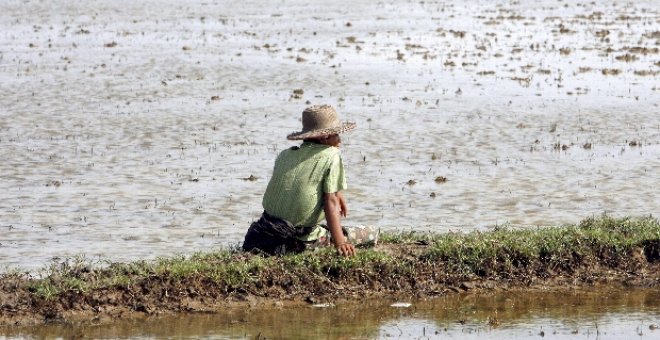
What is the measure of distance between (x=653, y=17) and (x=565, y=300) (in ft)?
102

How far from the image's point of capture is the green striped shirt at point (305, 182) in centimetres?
959

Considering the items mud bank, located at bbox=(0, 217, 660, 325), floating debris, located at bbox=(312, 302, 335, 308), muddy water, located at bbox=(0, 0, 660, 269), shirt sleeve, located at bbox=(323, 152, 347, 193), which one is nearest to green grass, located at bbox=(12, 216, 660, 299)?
mud bank, located at bbox=(0, 217, 660, 325)

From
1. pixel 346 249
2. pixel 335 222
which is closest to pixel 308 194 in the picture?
pixel 335 222

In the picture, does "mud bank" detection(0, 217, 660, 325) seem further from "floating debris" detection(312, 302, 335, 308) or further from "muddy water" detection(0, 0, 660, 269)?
"muddy water" detection(0, 0, 660, 269)

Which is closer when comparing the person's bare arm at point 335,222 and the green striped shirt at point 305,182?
the person's bare arm at point 335,222

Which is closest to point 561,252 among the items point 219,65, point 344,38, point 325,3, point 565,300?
point 565,300

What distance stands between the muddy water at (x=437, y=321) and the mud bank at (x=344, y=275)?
0.17 metres

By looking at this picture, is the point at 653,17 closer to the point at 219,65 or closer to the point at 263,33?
the point at 263,33

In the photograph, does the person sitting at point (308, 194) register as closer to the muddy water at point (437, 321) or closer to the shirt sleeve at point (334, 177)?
the shirt sleeve at point (334, 177)

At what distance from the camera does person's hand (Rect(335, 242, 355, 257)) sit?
31.3 ft

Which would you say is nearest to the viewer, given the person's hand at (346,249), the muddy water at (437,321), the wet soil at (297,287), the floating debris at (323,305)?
the muddy water at (437,321)

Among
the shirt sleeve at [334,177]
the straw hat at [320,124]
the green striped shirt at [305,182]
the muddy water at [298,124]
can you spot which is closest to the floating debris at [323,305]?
the green striped shirt at [305,182]

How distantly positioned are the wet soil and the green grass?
14 millimetres

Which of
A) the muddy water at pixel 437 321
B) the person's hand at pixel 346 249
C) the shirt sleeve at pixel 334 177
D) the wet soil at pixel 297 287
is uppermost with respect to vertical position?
the shirt sleeve at pixel 334 177
